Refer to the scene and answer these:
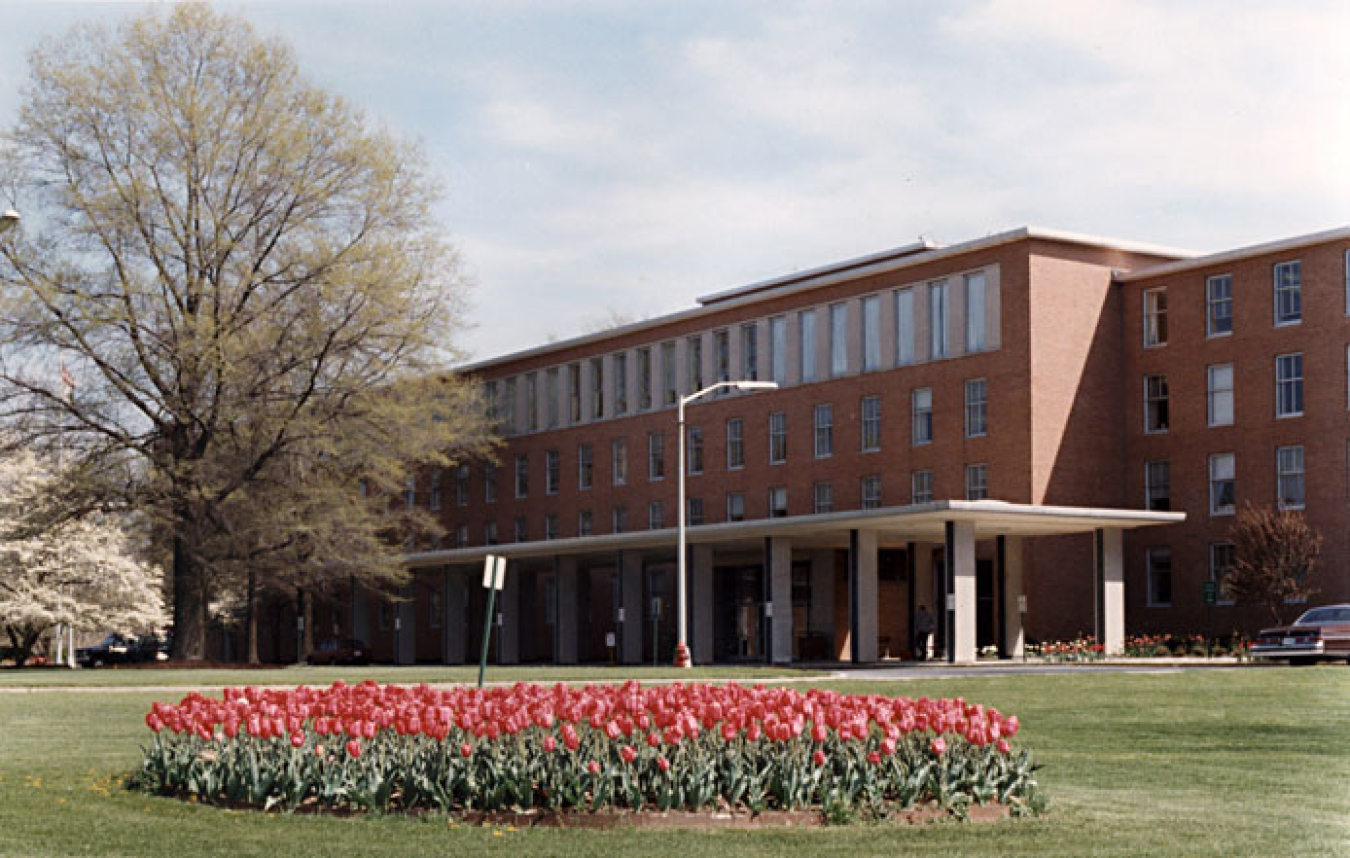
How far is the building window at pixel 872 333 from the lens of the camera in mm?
69125

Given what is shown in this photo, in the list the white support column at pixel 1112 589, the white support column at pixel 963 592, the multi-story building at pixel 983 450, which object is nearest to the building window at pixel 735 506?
the multi-story building at pixel 983 450

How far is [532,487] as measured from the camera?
88.4 meters

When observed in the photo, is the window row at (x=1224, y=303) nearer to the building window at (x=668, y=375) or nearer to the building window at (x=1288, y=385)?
the building window at (x=1288, y=385)

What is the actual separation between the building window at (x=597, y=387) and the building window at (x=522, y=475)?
6.23 metres

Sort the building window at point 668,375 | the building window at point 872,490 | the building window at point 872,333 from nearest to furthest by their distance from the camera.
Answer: the building window at point 872,490 < the building window at point 872,333 < the building window at point 668,375

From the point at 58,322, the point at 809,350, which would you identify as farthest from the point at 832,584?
the point at 58,322

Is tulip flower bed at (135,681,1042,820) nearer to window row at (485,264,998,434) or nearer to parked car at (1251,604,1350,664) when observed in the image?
parked car at (1251,604,1350,664)

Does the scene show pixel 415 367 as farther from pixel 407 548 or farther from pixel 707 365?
pixel 407 548

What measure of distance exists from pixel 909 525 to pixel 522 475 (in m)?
36.4

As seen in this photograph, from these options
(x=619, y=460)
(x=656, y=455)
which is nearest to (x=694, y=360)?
(x=656, y=455)

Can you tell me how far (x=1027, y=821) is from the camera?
13852 mm

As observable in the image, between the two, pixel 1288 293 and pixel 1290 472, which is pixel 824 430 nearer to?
pixel 1290 472

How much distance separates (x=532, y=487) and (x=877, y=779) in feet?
246

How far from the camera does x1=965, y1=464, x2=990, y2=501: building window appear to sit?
64.7 metres
